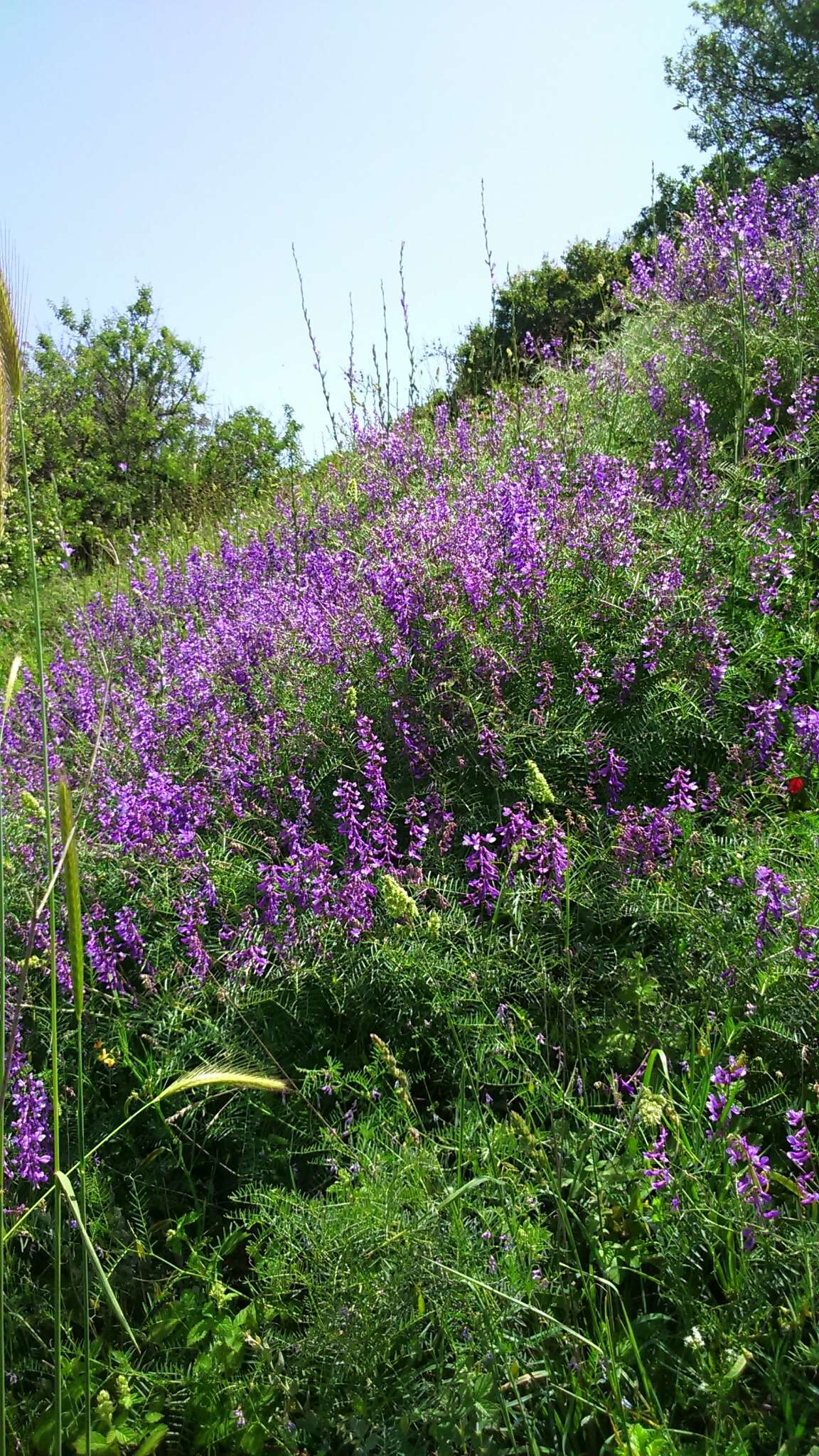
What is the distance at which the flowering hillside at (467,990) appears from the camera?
1.73 metres

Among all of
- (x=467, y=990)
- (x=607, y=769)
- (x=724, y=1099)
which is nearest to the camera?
(x=724, y=1099)

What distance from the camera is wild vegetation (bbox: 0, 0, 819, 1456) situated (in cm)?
169

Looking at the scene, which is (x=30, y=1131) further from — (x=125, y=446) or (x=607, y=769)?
(x=125, y=446)

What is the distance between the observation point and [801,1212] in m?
1.68

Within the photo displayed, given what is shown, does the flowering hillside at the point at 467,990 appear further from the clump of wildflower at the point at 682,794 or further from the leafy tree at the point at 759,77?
the leafy tree at the point at 759,77

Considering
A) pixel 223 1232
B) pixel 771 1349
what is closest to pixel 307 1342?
pixel 223 1232

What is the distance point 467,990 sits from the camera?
2.22 m

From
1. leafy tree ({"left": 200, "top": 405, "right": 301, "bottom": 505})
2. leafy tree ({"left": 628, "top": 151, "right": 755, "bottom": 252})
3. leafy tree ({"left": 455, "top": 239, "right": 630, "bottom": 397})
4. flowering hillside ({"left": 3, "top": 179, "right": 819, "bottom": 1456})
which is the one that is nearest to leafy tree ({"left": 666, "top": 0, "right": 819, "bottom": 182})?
leafy tree ({"left": 628, "top": 151, "right": 755, "bottom": 252})

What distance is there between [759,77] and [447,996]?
20.0 m

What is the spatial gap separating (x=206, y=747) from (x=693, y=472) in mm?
2033

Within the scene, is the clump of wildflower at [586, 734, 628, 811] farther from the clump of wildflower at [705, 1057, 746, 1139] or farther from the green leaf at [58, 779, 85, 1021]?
the green leaf at [58, 779, 85, 1021]

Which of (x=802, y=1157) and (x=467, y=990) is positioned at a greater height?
(x=467, y=990)

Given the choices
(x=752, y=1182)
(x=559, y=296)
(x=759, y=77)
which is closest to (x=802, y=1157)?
(x=752, y=1182)

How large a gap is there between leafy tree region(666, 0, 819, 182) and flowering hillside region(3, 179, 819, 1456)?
15.0 m
